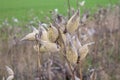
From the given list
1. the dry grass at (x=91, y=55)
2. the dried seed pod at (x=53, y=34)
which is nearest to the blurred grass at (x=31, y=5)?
the dry grass at (x=91, y=55)

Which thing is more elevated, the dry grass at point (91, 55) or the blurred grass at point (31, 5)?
the blurred grass at point (31, 5)

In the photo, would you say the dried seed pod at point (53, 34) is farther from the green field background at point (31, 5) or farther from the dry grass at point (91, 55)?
the green field background at point (31, 5)

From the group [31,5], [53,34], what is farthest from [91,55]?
[31,5]

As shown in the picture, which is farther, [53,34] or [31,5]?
[31,5]

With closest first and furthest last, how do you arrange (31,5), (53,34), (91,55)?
(53,34) < (91,55) < (31,5)

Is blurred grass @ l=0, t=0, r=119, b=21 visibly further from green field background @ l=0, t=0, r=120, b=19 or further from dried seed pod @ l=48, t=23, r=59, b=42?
dried seed pod @ l=48, t=23, r=59, b=42

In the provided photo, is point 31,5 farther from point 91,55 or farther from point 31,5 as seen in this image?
point 91,55

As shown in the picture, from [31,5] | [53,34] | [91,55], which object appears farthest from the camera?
[31,5]

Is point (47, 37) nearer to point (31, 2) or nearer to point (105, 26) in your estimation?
point (105, 26)

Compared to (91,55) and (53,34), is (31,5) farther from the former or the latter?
(53,34)

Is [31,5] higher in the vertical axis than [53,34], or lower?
higher

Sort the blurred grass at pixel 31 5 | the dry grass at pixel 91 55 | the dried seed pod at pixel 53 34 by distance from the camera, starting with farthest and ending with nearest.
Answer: the blurred grass at pixel 31 5
the dry grass at pixel 91 55
the dried seed pod at pixel 53 34
